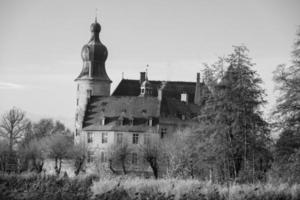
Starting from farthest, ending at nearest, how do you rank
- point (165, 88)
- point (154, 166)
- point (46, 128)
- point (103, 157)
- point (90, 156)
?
point (46, 128)
point (165, 88)
point (90, 156)
point (103, 157)
point (154, 166)

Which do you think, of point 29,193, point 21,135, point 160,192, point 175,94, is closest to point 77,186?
point 29,193

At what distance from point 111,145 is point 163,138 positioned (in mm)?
6477

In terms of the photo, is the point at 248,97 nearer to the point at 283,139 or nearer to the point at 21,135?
the point at 283,139

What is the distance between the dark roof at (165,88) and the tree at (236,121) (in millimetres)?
49428

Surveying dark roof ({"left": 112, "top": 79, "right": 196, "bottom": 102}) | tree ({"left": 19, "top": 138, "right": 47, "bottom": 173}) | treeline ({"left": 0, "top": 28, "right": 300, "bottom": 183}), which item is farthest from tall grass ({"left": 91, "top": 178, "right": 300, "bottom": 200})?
dark roof ({"left": 112, "top": 79, "right": 196, "bottom": 102})

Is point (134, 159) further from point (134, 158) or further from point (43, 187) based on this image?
point (43, 187)

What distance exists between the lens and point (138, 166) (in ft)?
231

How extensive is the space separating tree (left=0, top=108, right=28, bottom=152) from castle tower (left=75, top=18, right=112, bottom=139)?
15877 millimetres

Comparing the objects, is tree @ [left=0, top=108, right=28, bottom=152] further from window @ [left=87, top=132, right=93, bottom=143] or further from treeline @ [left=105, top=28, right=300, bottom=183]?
treeline @ [left=105, top=28, right=300, bottom=183]

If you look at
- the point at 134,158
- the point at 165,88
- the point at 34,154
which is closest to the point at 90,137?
the point at 134,158

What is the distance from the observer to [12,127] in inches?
3666

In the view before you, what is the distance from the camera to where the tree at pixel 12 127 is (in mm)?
92188

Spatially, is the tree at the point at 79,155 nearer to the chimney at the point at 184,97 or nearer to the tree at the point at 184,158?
the tree at the point at 184,158

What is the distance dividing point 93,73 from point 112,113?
8.32 metres
